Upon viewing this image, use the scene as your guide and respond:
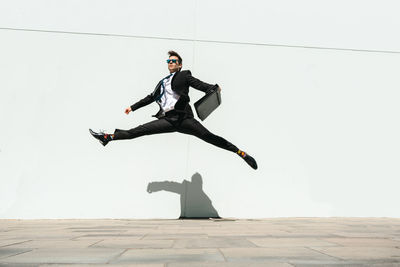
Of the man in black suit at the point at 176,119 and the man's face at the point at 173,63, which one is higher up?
the man's face at the point at 173,63

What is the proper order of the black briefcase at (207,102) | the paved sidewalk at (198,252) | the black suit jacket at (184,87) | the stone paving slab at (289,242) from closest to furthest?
1. the paved sidewalk at (198,252)
2. the stone paving slab at (289,242)
3. the black briefcase at (207,102)
4. the black suit jacket at (184,87)

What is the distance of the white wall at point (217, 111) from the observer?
16.6 ft

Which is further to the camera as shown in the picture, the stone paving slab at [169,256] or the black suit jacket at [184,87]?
the black suit jacket at [184,87]

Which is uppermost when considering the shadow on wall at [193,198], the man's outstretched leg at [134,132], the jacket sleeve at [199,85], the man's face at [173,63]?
the man's face at [173,63]

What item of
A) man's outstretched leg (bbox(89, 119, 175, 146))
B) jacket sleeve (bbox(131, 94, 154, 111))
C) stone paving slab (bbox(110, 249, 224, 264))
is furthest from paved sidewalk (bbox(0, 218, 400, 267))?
jacket sleeve (bbox(131, 94, 154, 111))

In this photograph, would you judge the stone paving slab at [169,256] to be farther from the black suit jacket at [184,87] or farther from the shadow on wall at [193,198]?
the shadow on wall at [193,198]

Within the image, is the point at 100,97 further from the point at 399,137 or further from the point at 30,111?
the point at 399,137

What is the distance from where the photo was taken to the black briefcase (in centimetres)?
407

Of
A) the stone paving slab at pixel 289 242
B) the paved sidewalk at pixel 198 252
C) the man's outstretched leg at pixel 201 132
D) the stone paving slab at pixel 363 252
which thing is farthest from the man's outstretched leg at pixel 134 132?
the stone paving slab at pixel 363 252

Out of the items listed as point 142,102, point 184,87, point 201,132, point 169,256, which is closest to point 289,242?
point 169,256

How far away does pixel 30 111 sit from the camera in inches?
201

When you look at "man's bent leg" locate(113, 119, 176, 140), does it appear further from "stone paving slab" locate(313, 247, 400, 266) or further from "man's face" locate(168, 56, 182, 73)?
"stone paving slab" locate(313, 247, 400, 266)

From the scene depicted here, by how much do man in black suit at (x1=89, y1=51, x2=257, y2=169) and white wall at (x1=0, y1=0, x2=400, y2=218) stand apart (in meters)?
0.99

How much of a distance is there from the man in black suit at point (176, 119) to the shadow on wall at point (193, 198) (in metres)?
1.14
